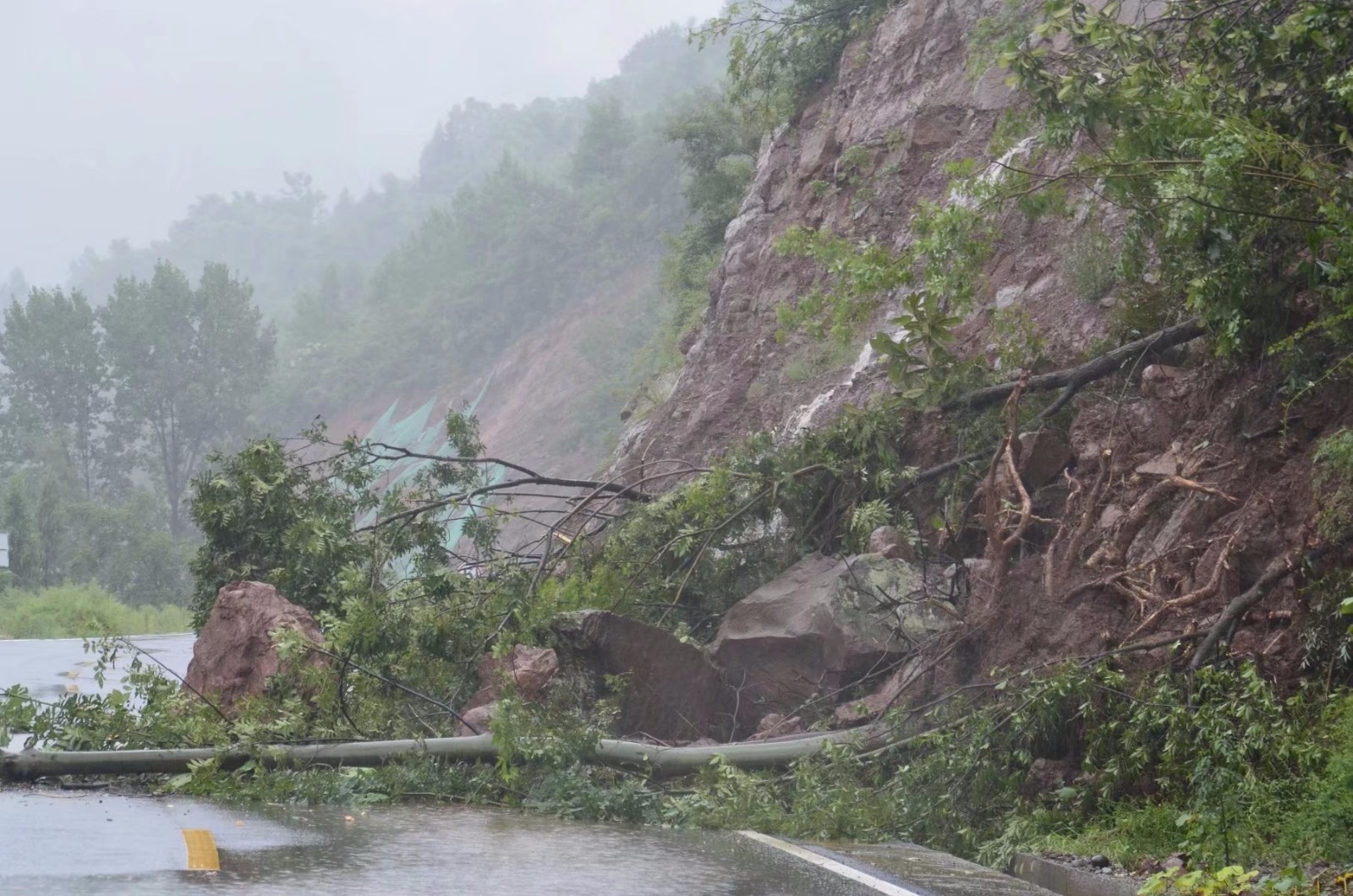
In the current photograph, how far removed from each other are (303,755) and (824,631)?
3579 mm

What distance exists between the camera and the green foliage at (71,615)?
3112cm

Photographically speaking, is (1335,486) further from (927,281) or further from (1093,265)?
(1093,265)

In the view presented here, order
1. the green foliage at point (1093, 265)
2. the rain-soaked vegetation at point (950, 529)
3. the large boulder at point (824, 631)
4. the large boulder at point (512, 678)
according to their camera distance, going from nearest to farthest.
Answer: the rain-soaked vegetation at point (950, 529), the large boulder at point (512, 678), the large boulder at point (824, 631), the green foliage at point (1093, 265)

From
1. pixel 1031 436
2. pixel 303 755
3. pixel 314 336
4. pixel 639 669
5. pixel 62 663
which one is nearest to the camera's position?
pixel 303 755

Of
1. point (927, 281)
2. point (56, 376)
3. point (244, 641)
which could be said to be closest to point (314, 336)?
point (56, 376)

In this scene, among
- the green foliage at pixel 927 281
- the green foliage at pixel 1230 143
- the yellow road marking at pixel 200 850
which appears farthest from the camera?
the green foliage at pixel 927 281

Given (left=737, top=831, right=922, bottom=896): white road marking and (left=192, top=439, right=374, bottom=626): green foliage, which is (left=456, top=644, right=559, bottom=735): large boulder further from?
(left=737, top=831, right=922, bottom=896): white road marking

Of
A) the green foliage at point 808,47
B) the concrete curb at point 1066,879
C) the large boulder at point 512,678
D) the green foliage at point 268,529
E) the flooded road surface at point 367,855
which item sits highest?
the green foliage at point 808,47

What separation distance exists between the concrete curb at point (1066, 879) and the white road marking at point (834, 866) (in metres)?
0.86

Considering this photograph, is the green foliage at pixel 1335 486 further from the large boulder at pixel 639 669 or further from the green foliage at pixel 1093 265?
the large boulder at pixel 639 669

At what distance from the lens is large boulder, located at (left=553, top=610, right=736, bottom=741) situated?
32.3ft

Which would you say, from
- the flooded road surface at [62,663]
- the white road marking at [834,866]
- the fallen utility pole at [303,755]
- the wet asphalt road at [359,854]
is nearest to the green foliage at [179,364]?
the flooded road surface at [62,663]

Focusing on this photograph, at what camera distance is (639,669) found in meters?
9.89

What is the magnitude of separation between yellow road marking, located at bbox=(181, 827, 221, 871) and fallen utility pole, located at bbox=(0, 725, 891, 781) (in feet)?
6.37
